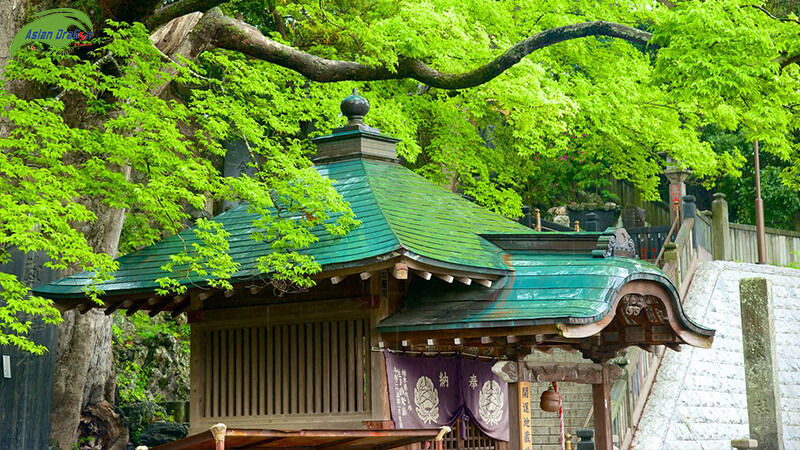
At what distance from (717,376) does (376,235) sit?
402 inches

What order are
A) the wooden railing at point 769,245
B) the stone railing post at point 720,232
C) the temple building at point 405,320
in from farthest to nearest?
the wooden railing at point 769,245 < the stone railing post at point 720,232 < the temple building at point 405,320

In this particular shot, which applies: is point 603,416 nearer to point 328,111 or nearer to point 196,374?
point 196,374

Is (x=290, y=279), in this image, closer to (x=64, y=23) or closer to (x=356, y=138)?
(x=356, y=138)

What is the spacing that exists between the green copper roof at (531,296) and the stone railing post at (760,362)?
4.05 meters

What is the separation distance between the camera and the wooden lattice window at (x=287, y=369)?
39.2 feet

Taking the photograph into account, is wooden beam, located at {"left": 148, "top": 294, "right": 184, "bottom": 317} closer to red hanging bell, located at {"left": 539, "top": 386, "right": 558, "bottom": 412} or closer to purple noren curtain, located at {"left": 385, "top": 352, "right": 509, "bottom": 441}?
purple noren curtain, located at {"left": 385, "top": 352, "right": 509, "bottom": 441}

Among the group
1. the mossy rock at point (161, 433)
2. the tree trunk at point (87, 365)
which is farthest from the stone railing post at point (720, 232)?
the tree trunk at point (87, 365)

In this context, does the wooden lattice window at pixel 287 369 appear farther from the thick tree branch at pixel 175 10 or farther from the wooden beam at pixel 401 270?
the thick tree branch at pixel 175 10

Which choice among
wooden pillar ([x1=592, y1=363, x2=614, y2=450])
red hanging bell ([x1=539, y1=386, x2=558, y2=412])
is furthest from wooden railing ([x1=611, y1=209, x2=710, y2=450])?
red hanging bell ([x1=539, y1=386, x2=558, y2=412])

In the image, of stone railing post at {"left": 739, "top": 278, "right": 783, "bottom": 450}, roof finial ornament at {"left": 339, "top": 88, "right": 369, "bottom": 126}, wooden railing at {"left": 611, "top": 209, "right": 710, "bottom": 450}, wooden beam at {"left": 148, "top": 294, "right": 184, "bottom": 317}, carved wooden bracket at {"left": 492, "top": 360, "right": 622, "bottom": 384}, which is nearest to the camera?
carved wooden bracket at {"left": 492, "top": 360, "right": 622, "bottom": 384}

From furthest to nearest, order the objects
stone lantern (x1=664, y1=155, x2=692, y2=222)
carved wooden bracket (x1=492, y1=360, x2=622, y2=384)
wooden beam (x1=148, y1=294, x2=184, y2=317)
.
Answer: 1. stone lantern (x1=664, y1=155, x2=692, y2=222)
2. wooden beam (x1=148, y1=294, x2=184, y2=317)
3. carved wooden bracket (x1=492, y1=360, x2=622, y2=384)

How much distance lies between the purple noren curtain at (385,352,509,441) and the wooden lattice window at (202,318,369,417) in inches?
17.9

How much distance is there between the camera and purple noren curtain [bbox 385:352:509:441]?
11.9 metres

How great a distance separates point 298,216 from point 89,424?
21.0ft
